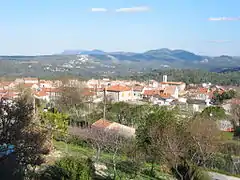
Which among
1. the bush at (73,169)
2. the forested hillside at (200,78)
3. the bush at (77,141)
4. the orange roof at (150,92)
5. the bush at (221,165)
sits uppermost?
the bush at (73,169)

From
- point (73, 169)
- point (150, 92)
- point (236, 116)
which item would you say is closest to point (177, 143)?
point (73, 169)

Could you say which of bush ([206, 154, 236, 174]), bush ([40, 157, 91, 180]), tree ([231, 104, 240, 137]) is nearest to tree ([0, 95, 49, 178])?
bush ([40, 157, 91, 180])

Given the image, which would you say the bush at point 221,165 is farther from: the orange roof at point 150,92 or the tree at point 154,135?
the orange roof at point 150,92

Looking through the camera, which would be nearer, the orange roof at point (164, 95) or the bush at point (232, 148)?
the bush at point (232, 148)

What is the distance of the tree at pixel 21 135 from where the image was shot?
8.68 metres

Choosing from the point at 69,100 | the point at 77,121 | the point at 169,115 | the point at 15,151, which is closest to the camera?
the point at 15,151

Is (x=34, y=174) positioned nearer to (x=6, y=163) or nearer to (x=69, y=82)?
(x=6, y=163)

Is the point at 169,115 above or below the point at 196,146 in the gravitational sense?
above

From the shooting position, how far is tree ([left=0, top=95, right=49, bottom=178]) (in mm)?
8680

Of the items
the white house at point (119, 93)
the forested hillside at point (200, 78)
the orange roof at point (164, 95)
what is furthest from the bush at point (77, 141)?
the forested hillside at point (200, 78)

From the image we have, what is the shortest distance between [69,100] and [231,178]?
54.9 feet

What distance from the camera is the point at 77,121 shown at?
23.6 m

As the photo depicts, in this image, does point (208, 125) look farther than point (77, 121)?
No

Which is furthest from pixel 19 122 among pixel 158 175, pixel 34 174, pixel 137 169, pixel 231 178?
pixel 231 178
